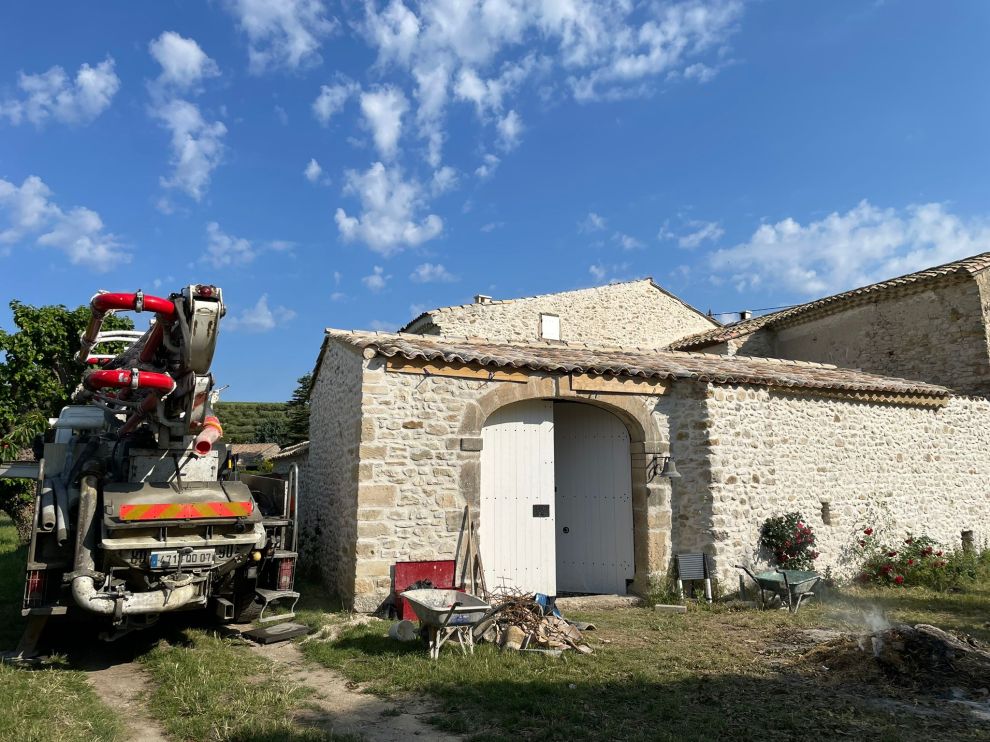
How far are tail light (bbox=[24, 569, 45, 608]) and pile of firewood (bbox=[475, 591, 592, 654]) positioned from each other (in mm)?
3682

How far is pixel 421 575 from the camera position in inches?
297

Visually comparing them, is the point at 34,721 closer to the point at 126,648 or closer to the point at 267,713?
the point at 267,713

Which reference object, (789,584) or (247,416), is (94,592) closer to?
(789,584)

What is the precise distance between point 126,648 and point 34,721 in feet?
7.39

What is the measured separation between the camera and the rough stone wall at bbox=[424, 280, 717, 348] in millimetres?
17969

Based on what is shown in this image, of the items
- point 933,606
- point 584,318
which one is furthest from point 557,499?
point 584,318

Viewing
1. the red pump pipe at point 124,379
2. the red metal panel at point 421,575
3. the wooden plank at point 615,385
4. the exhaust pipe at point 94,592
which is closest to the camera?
the red pump pipe at point 124,379

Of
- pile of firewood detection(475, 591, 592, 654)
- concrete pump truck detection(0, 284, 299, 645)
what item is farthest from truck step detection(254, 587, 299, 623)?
pile of firewood detection(475, 591, 592, 654)

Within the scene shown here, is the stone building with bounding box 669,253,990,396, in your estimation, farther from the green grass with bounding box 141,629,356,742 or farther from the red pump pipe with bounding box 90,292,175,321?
the red pump pipe with bounding box 90,292,175,321

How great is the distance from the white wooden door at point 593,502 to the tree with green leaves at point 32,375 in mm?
8848

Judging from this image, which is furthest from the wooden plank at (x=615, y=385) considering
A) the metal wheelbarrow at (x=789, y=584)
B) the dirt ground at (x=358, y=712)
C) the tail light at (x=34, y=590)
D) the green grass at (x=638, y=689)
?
the tail light at (x=34, y=590)

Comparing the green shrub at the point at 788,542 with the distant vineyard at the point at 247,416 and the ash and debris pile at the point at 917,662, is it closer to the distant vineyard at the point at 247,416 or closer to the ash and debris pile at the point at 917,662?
the ash and debris pile at the point at 917,662

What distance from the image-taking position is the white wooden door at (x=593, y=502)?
9.23 m

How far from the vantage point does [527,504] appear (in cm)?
862
